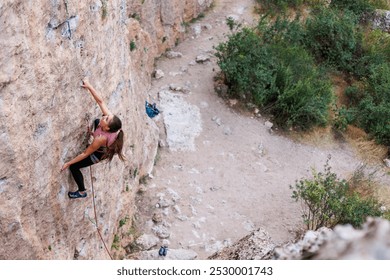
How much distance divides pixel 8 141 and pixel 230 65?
803 centimetres

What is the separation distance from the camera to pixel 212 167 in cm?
1004

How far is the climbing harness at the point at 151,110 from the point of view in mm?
10438

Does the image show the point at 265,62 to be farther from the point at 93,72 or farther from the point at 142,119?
the point at 93,72

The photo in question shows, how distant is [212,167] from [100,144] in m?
5.34

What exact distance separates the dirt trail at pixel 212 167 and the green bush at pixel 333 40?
3265 millimetres

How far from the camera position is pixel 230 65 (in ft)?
37.6

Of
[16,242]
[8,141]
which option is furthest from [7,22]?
[16,242]

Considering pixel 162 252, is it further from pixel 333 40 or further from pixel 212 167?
pixel 333 40

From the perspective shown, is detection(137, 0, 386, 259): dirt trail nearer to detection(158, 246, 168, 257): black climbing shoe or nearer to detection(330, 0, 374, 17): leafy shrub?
detection(158, 246, 168, 257): black climbing shoe

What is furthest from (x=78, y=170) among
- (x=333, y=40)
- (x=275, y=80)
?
(x=333, y=40)

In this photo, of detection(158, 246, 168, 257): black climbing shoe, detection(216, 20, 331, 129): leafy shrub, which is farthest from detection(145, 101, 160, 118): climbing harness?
detection(158, 246, 168, 257): black climbing shoe

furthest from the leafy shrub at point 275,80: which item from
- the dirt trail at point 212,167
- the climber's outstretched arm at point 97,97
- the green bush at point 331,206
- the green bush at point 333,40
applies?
the climber's outstretched arm at point 97,97

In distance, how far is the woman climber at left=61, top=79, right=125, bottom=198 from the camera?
4.86 meters

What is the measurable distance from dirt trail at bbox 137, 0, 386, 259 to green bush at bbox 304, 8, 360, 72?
3265 millimetres
